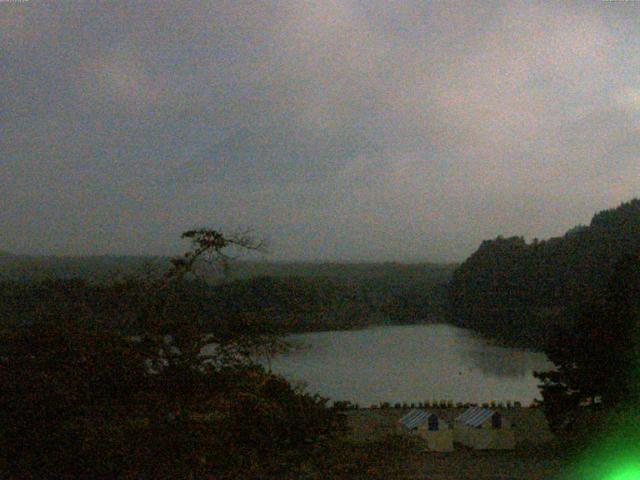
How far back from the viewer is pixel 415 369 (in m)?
28.8

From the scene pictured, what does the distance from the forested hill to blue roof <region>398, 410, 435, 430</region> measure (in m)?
26.5

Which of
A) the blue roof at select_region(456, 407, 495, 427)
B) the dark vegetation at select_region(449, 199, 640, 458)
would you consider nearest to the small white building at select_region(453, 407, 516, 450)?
the blue roof at select_region(456, 407, 495, 427)

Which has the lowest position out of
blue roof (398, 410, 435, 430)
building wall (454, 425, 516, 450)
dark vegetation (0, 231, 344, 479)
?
building wall (454, 425, 516, 450)

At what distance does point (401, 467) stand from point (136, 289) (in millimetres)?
2166

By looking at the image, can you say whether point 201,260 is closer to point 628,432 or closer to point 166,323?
point 166,323

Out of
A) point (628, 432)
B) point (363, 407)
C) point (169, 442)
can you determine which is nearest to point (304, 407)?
point (169, 442)

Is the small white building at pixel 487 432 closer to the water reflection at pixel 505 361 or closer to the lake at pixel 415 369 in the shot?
the lake at pixel 415 369

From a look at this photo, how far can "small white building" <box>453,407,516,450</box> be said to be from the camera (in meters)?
13.3

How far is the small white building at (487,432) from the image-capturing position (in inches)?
523

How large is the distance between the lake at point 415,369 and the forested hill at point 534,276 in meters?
5.06

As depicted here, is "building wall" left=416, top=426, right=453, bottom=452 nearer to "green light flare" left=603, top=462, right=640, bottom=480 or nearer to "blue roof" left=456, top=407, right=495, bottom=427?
"blue roof" left=456, top=407, right=495, bottom=427

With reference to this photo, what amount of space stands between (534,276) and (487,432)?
125 ft

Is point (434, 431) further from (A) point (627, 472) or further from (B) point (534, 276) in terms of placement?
(B) point (534, 276)

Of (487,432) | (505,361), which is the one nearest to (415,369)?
(505,361)
